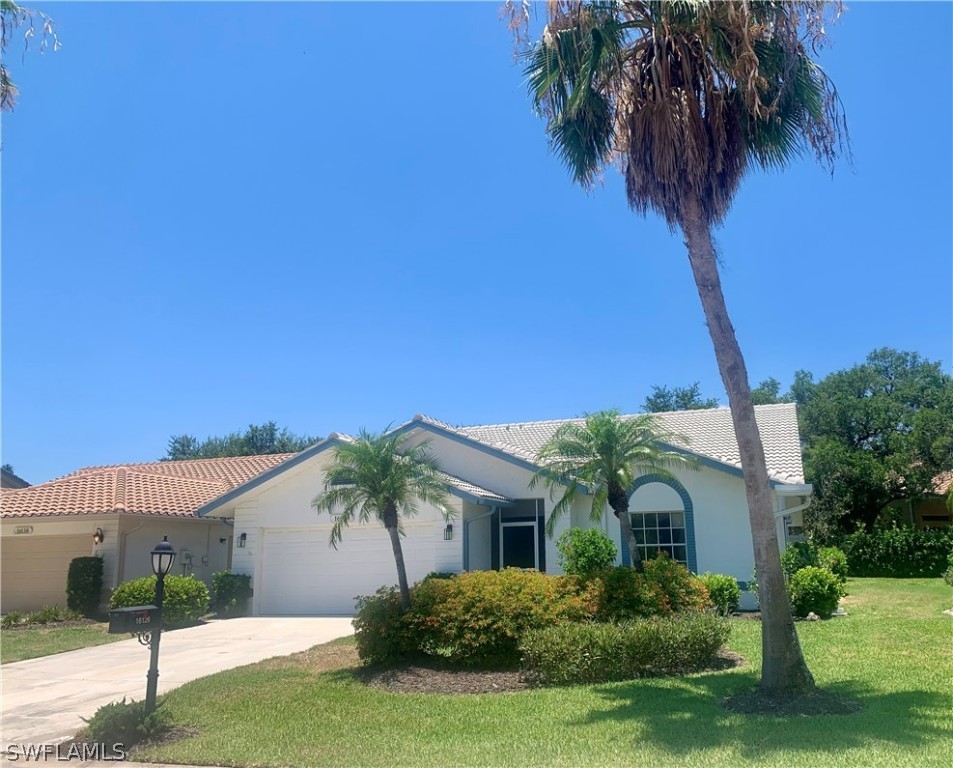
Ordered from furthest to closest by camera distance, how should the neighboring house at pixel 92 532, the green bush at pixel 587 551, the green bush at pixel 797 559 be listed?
the neighboring house at pixel 92 532
the green bush at pixel 797 559
the green bush at pixel 587 551

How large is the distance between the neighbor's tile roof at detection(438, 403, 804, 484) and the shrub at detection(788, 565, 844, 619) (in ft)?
9.04

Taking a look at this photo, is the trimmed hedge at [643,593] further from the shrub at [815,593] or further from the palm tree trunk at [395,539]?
the shrub at [815,593]

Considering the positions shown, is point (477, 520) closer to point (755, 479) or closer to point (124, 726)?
point (755, 479)

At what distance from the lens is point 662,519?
750 inches

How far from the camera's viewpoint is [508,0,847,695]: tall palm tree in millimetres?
9344

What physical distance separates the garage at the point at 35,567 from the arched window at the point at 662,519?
1601cm

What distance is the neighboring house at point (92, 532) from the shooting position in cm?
2088

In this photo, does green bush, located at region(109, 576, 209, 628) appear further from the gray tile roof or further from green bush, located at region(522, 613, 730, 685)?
green bush, located at region(522, 613, 730, 685)

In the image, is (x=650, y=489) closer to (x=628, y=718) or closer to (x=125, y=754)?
(x=628, y=718)

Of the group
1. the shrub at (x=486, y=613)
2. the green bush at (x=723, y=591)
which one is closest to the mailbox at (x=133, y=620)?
the shrub at (x=486, y=613)

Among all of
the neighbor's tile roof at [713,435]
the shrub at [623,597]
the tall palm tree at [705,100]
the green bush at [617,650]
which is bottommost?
the green bush at [617,650]

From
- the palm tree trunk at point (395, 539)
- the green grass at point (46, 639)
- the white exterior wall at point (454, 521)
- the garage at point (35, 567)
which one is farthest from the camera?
the garage at point (35, 567)

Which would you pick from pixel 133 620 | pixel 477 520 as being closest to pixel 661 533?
pixel 477 520

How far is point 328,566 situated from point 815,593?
12638 mm
